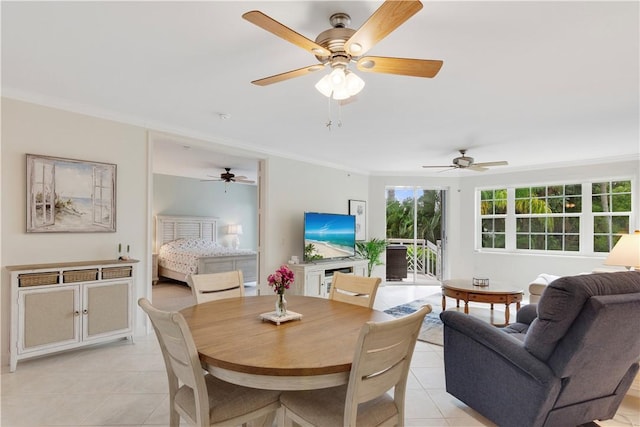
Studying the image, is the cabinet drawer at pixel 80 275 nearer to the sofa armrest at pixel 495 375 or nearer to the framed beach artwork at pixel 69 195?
the framed beach artwork at pixel 69 195

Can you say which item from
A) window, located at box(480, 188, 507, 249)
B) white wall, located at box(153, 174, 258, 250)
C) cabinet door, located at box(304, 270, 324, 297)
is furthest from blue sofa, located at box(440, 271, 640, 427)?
white wall, located at box(153, 174, 258, 250)

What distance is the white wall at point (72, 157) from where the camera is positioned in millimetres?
2963

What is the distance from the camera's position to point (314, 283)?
5195 mm

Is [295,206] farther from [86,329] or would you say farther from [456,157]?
[86,329]

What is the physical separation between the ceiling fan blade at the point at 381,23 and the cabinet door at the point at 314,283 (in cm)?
381

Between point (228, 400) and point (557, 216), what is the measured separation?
6676mm

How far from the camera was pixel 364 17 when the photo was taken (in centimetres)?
189

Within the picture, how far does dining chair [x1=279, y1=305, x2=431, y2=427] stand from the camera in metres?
1.33

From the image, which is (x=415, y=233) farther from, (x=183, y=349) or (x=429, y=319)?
(x=183, y=349)

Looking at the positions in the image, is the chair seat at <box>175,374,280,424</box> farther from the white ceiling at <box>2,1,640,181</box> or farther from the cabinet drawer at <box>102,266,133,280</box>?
the cabinet drawer at <box>102,266,133,280</box>

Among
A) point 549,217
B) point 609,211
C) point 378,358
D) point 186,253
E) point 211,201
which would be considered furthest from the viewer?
point 211,201

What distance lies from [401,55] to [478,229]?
569cm

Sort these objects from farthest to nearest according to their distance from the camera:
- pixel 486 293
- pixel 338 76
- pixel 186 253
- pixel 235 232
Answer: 1. pixel 235 232
2. pixel 186 253
3. pixel 486 293
4. pixel 338 76

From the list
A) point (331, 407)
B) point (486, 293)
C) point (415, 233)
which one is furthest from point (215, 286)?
point (415, 233)
